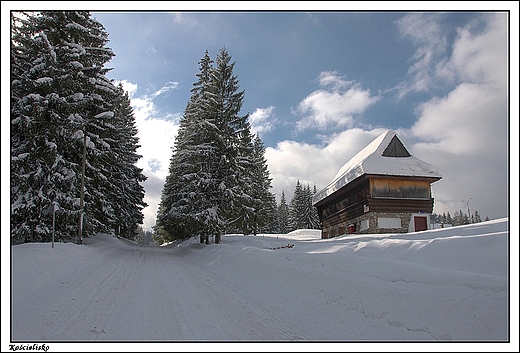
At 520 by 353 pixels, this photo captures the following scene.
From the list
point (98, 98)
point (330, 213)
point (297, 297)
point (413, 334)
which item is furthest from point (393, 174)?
point (98, 98)

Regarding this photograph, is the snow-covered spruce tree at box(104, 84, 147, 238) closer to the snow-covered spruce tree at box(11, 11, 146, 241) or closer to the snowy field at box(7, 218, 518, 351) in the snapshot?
the snow-covered spruce tree at box(11, 11, 146, 241)

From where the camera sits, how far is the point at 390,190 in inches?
853

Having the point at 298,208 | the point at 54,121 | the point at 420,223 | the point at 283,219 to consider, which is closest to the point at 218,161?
the point at 54,121

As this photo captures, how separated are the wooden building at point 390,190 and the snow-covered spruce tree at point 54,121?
17.0 metres

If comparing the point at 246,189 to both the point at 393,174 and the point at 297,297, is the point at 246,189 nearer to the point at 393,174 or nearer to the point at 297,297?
the point at 393,174

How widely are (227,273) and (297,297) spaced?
214 inches

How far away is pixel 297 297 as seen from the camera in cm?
877

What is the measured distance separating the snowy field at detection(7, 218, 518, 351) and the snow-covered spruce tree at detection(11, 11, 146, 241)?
5.46 m

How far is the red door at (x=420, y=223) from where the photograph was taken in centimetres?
2181

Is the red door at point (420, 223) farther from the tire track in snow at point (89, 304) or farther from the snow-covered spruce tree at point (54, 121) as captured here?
the snow-covered spruce tree at point (54, 121)

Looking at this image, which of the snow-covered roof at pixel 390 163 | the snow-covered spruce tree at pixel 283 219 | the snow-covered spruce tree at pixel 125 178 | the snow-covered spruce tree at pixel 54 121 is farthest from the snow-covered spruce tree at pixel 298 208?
the snow-covered spruce tree at pixel 54 121

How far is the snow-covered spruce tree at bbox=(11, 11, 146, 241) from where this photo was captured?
15844mm

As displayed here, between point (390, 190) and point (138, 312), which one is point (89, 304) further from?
point (390, 190)

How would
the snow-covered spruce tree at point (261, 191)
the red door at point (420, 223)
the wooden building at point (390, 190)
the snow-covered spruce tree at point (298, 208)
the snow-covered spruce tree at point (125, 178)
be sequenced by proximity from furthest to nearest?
1. the snow-covered spruce tree at point (298, 208)
2. the snow-covered spruce tree at point (261, 191)
3. the snow-covered spruce tree at point (125, 178)
4. the red door at point (420, 223)
5. the wooden building at point (390, 190)
